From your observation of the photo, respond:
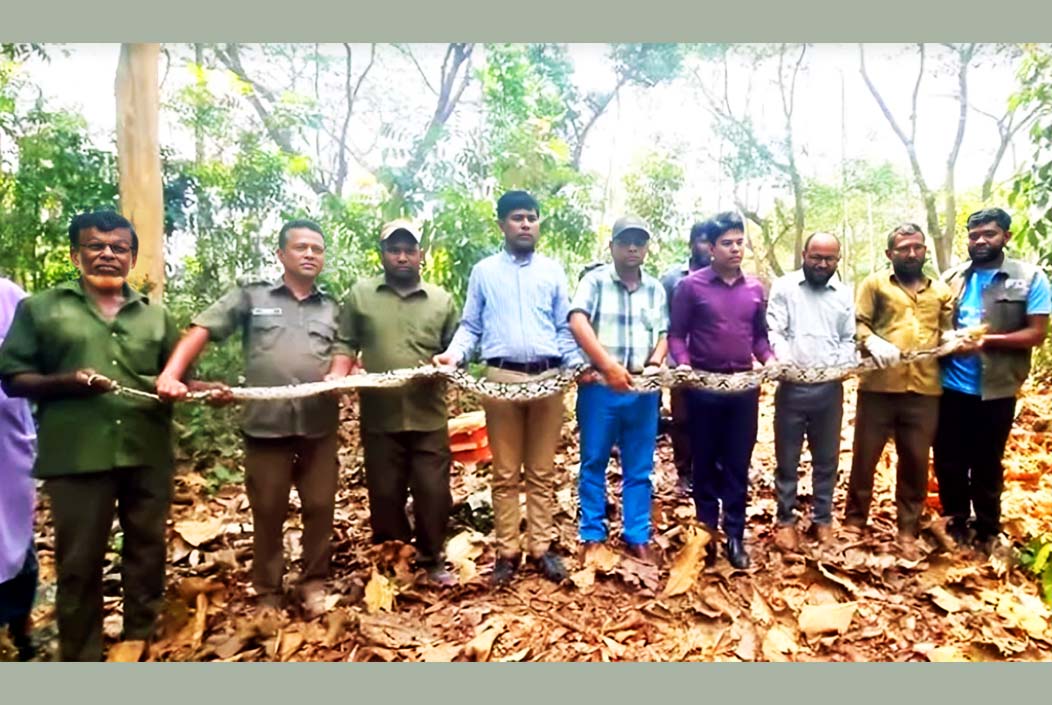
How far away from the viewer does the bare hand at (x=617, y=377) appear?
10.6ft

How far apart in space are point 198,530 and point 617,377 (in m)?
2.46

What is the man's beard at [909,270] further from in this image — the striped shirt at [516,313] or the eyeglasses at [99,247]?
the eyeglasses at [99,247]

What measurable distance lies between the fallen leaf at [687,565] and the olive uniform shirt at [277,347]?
1729 mm

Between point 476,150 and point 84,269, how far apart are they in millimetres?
2698

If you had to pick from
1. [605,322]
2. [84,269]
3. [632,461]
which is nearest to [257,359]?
[84,269]

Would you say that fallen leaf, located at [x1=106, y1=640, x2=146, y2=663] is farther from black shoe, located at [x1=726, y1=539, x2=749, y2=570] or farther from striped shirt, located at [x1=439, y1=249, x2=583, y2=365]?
black shoe, located at [x1=726, y1=539, x2=749, y2=570]

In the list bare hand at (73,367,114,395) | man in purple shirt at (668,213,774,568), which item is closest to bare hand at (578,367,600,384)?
man in purple shirt at (668,213,774,568)

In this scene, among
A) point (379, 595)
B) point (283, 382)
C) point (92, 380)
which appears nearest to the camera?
point (92, 380)

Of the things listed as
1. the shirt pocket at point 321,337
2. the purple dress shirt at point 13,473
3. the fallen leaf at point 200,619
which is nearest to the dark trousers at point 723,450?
the shirt pocket at point 321,337

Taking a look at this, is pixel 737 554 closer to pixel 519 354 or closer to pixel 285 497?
pixel 519 354

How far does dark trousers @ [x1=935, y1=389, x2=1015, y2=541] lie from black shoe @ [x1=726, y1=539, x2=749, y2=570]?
1.20m

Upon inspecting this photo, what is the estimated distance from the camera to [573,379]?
3293mm

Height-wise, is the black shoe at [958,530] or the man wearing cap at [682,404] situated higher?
the man wearing cap at [682,404]

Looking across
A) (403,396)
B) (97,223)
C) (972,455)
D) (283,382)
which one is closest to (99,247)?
(97,223)
